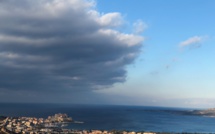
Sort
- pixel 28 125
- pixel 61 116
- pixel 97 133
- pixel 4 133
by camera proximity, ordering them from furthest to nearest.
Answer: pixel 61 116
pixel 28 125
pixel 97 133
pixel 4 133

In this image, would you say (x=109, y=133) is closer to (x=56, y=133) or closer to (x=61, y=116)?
(x=56, y=133)

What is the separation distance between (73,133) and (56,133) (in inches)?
216

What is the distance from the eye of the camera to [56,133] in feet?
314

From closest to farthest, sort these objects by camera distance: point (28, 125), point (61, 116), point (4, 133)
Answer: point (4, 133)
point (28, 125)
point (61, 116)

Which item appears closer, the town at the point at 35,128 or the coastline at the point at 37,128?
the town at the point at 35,128

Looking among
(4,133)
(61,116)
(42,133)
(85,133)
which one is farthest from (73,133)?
(61,116)

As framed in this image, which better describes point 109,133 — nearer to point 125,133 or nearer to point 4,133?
point 125,133

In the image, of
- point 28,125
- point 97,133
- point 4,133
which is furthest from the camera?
point 28,125

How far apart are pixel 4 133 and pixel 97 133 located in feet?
98.7

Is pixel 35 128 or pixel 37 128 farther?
pixel 37 128

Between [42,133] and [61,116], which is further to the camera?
[61,116]

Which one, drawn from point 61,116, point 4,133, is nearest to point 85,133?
point 4,133

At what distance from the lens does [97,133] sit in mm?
92125

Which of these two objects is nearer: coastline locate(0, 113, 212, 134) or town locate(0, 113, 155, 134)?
town locate(0, 113, 155, 134)
